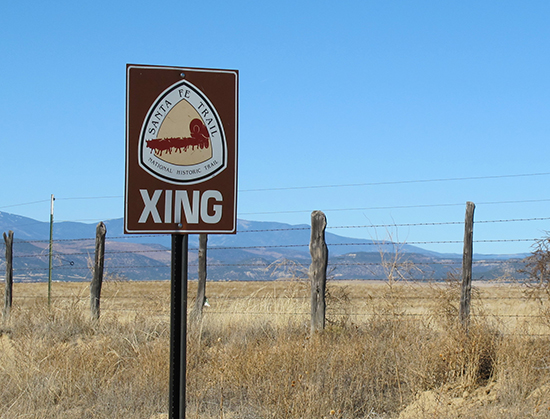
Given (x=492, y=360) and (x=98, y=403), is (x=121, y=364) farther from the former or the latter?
(x=492, y=360)

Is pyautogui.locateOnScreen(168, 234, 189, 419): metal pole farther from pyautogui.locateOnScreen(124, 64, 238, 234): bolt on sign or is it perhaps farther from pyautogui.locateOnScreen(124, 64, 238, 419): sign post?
pyautogui.locateOnScreen(124, 64, 238, 234): bolt on sign

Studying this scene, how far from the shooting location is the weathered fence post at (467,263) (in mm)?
8680

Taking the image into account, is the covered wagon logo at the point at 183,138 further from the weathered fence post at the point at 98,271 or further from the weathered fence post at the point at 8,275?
the weathered fence post at the point at 8,275

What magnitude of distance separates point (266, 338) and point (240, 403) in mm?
2619

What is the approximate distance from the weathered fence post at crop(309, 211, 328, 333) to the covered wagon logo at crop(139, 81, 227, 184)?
5768 mm

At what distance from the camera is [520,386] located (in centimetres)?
576

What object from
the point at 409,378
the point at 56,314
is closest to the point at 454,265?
the point at 409,378

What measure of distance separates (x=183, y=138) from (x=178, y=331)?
117 centimetres

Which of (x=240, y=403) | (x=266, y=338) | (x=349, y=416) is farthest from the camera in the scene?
(x=266, y=338)

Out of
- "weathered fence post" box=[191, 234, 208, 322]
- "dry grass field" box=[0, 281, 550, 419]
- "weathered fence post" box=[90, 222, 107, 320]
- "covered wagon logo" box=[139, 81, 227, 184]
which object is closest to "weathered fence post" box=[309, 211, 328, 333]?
"dry grass field" box=[0, 281, 550, 419]

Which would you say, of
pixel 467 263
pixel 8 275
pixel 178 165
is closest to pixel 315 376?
pixel 178 165

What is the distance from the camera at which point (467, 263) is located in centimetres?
890

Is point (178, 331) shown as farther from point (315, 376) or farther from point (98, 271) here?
point (98, 271)

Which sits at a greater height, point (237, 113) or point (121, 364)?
point (237, 113)
